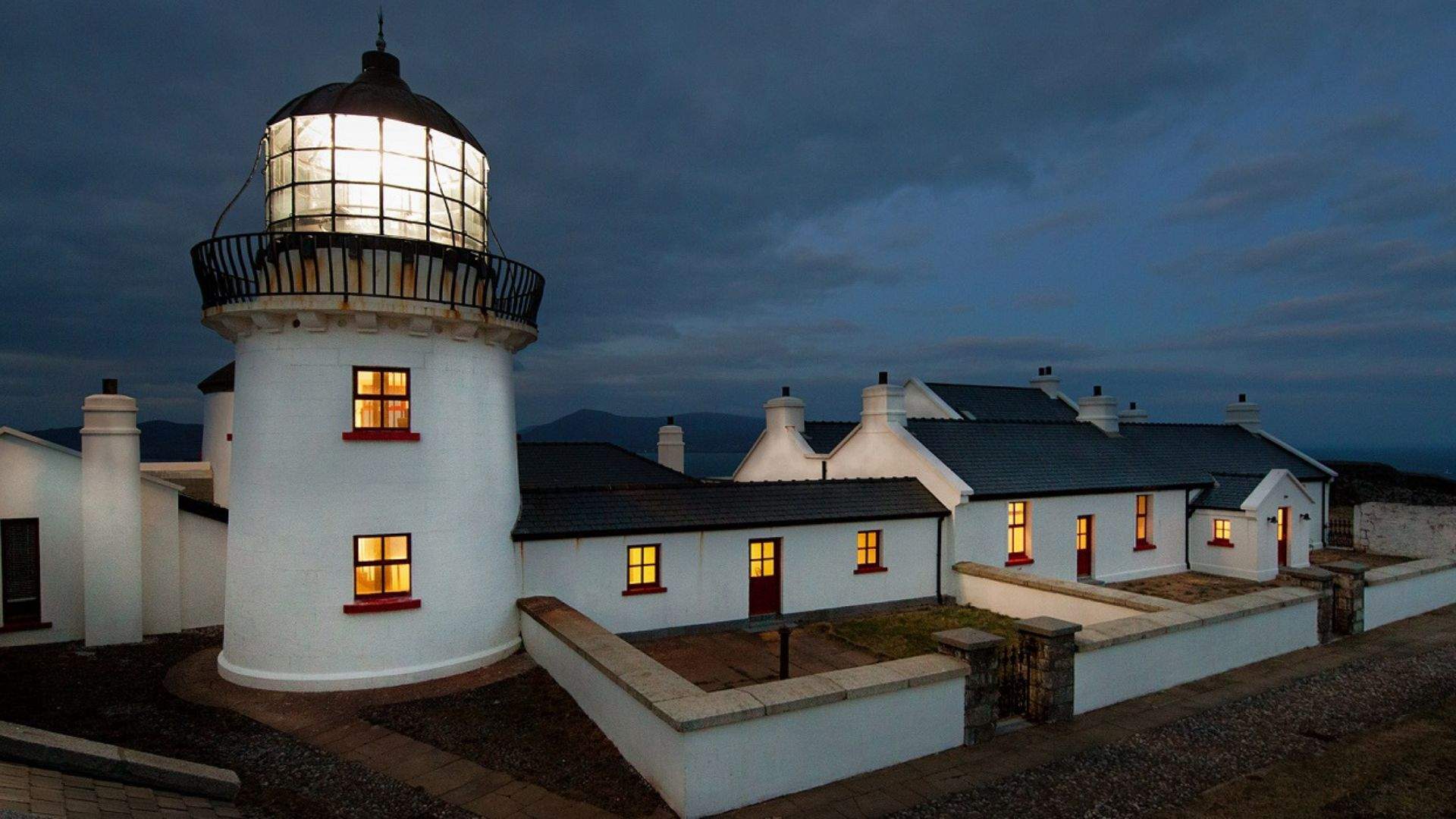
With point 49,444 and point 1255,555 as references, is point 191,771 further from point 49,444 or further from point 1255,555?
point 1255,555

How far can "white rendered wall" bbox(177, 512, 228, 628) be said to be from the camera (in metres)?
14.8

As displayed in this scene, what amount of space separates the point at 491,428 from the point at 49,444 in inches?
352

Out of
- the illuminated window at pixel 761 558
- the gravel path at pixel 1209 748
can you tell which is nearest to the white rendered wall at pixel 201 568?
the illuminated window at pixel 761 558

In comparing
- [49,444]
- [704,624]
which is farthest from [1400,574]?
[49,444]

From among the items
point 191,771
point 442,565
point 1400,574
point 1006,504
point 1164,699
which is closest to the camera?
point 191,771

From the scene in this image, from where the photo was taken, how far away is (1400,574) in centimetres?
1569

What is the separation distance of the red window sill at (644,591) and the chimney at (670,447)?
15.1m

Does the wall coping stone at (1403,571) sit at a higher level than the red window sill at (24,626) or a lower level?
higher

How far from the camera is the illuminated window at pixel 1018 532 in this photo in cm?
1911

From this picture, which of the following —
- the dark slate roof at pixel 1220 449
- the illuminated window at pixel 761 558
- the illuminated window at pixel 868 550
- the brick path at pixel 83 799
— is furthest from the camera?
the dark slate roof at pixel 1220 449

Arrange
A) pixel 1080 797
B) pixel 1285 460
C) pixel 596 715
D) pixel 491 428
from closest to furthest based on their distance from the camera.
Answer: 1. pixel 1080 797
2. pixel 596 715
3. pixel 491 428
4. pixel 1285 460

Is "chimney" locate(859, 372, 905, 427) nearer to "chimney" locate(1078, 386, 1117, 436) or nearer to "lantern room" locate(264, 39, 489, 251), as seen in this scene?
"chimney" locate(1078, 386, 1117, 436)

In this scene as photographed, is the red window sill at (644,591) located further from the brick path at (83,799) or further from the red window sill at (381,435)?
the brick path at (83,799)

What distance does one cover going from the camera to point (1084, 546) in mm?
20578
